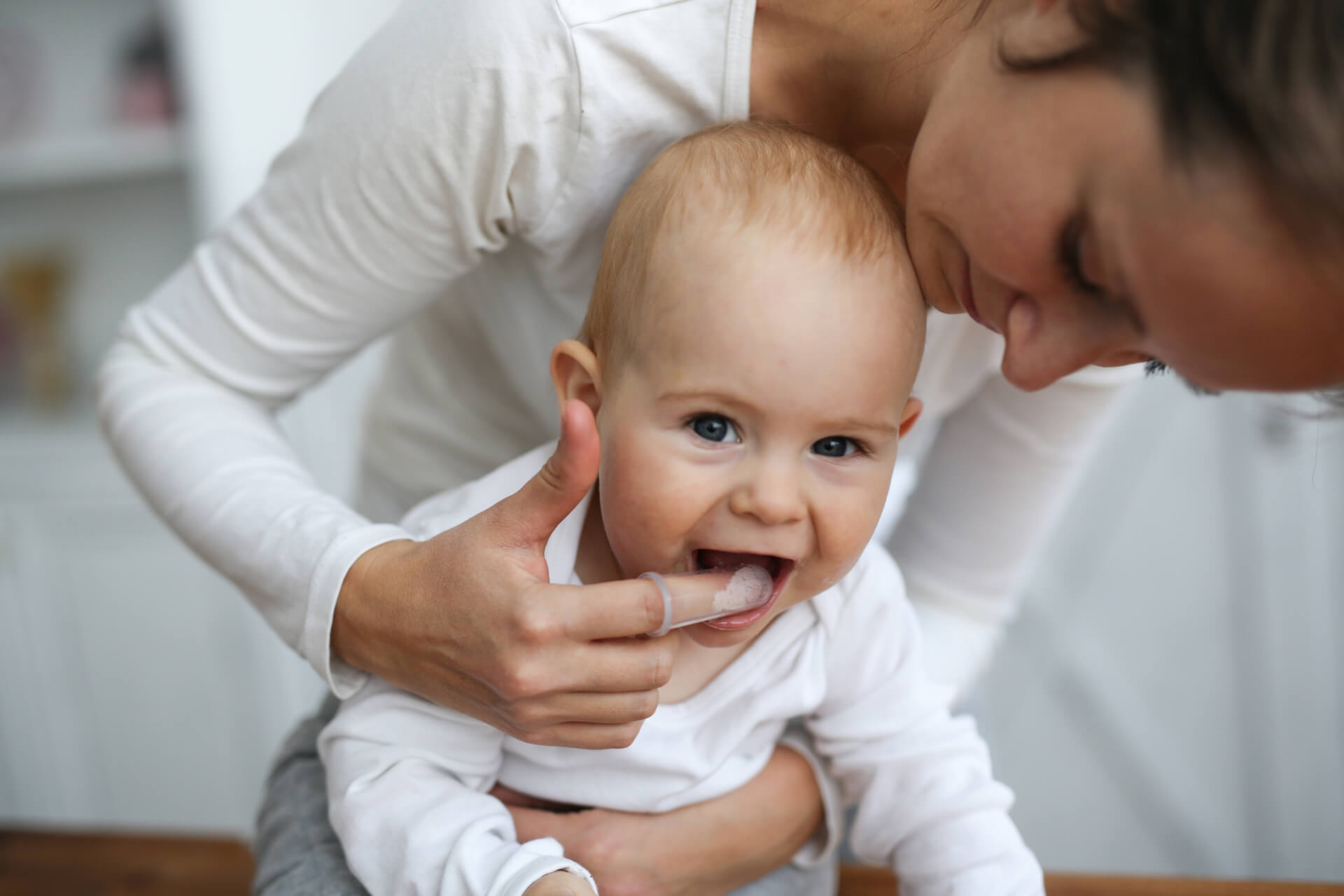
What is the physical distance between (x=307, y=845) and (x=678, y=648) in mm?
358

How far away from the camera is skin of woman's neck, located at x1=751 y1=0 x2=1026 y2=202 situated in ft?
2.65

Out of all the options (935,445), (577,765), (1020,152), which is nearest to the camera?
(1020,152)

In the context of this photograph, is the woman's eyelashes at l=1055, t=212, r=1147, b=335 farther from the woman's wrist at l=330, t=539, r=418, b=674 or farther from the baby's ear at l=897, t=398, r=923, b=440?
the woman's wrist at l=330, t=539, r=418, b=674

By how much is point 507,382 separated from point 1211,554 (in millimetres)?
1933

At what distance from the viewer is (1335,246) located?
51 cm

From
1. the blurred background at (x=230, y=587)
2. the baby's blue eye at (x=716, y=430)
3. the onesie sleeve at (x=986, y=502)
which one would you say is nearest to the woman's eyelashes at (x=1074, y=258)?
the baby's blue eye at (x=716, y=430)

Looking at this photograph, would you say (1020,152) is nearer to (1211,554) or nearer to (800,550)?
(800,550)

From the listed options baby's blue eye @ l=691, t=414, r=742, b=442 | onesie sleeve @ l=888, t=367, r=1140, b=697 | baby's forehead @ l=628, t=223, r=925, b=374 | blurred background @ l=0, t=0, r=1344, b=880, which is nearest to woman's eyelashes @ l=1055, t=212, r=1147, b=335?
baby's forehead @ l=628, t=223, r=925, b=374

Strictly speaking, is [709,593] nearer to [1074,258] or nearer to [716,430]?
[716,430]

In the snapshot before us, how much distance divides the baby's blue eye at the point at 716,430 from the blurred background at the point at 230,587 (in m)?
1.68

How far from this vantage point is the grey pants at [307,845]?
0.84 metres

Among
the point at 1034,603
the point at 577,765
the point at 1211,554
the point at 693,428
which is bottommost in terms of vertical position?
the point at 1034,603

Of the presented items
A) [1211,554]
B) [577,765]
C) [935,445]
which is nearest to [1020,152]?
[577,765]

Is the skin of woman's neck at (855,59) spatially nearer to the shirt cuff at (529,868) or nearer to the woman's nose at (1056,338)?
the woman's nose at (1056,338)
